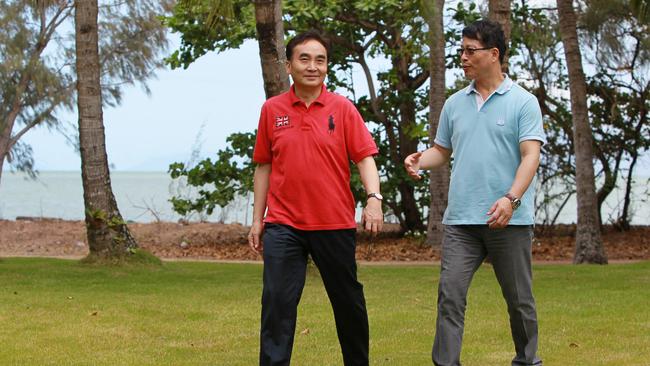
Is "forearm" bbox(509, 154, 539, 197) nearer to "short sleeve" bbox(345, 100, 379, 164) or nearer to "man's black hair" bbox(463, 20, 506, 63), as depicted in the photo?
"man's black hair" bbox(463, 20, 506, 63)

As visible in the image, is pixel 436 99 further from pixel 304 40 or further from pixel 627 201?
pixel 304 40

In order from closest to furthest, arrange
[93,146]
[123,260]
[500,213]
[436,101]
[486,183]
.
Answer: [500,213] → [486,183] → [93,146] → [123,260] → [436,101]

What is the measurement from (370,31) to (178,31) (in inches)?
139

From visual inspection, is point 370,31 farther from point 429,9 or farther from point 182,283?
point 182,283

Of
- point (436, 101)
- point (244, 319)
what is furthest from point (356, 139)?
point (436, 101)

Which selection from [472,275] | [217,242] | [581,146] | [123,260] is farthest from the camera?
[217,242]

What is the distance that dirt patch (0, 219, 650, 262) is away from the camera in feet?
67.7

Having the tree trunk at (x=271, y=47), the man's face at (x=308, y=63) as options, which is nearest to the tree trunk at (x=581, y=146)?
the tree trunk at (x=271, y=47)

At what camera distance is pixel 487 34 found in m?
5.82

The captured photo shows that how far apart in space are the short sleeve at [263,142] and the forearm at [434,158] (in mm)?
873

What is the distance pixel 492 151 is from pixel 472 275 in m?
0.68

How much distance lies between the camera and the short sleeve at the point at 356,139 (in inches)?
226

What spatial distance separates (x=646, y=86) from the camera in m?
22.1

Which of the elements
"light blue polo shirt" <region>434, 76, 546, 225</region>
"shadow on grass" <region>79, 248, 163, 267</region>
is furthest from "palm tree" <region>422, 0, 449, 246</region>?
"light blue polo shirt" <region>434, 76, 546, 225</region>
